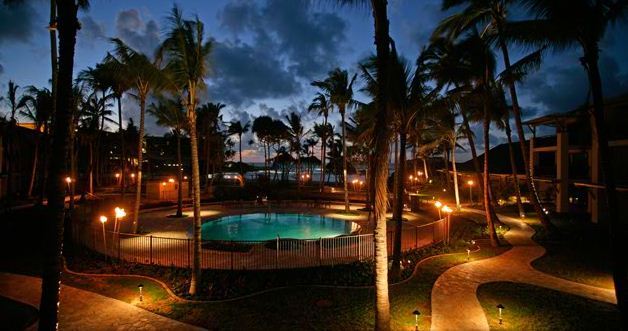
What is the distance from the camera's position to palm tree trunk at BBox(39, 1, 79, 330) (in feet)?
22.5

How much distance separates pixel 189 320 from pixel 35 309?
15.8ft

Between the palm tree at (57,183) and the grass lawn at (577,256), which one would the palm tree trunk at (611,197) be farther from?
the palm tree at (57,183)

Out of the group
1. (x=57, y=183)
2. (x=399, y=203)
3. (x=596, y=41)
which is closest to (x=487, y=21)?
(x=596, y=41)

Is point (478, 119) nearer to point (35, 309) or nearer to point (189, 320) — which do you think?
point (189, 320)

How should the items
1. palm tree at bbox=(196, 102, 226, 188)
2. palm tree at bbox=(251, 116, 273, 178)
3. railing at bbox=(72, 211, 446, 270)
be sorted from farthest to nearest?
1. palm tree at bbox=(251, 116, 273, 178)
2. palm tree at bbox=(196, 102, 226, 188)
3. railing at bbox=(72, 211, 446, 270)

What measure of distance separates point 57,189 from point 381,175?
23.7 ft

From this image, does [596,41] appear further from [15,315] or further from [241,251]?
[15,315]

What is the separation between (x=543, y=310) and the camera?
9570 millimetres

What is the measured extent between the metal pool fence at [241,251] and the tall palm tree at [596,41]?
7531mm

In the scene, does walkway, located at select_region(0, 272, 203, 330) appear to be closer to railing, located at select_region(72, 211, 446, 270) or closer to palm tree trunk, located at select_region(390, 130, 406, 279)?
railing, located at select_region(72, 211, 446, 270)

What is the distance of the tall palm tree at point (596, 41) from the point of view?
8.01m

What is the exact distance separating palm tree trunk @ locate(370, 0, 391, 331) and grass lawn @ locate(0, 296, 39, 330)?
376 inches

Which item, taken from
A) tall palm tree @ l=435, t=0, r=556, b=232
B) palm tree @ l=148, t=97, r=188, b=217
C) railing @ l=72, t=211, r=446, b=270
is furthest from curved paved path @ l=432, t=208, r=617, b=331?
palm tree @ l=148, t=97, r=188, b=217

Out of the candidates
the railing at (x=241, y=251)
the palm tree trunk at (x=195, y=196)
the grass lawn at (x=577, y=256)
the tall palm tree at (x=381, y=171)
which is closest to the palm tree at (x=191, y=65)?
the palm tree trunk at (x=195, y=196)
